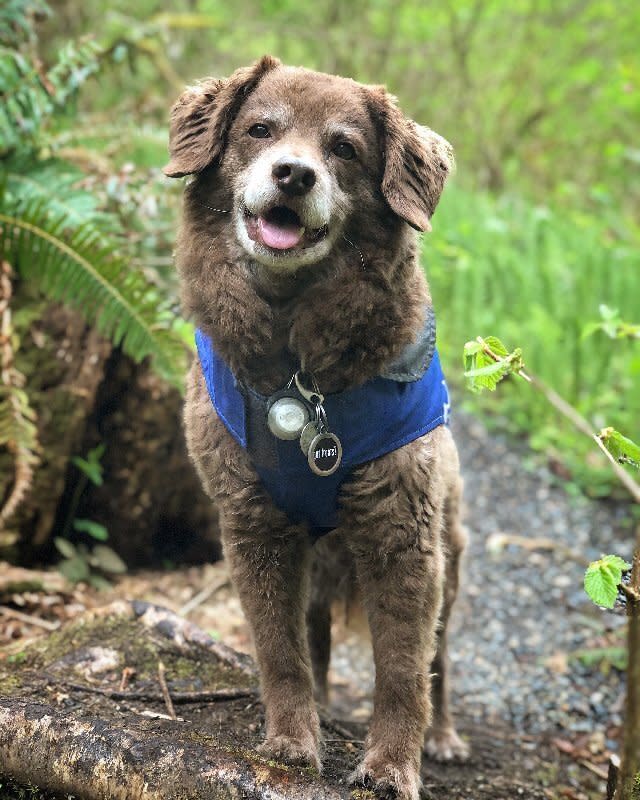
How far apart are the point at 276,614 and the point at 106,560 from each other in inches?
80.3

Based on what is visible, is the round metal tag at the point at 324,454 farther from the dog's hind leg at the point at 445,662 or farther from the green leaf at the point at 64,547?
the green leaf at the point at 64,547

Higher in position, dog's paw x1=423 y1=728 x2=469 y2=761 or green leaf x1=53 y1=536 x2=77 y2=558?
green leaf x1=53 y1=536 x2=77 y2=558

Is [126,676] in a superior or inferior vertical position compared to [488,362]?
inferior

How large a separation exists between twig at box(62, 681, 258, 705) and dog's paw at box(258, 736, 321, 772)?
0.40 m

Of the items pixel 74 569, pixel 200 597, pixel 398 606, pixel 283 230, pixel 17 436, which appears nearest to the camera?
pixel 283 230

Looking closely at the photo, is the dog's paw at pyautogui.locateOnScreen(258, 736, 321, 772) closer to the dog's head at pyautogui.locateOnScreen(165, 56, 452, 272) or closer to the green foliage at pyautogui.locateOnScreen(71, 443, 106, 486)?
the dog's head at pyautogui.locateOnScreen(165, 56, 452, 272)

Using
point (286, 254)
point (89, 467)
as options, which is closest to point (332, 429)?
point (286, 254)

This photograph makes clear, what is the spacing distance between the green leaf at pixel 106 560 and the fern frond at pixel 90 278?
1.16 metres

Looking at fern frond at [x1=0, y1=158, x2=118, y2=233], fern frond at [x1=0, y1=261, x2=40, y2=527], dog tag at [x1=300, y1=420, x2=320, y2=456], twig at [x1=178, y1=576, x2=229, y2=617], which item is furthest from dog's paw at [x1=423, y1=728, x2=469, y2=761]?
fern frond at [x1=0, y1=158, x2=118, y2=233]

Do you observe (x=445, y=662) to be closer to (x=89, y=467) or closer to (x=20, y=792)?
(x=20, y=792)

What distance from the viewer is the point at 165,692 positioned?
111 inches

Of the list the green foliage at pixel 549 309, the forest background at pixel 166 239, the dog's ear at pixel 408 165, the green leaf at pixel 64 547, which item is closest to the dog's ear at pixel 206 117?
the dog's ear at pixel 408 165

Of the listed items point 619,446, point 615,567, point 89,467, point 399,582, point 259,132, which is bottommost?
point 399,582

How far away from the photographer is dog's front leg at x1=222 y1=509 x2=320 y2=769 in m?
2.63
